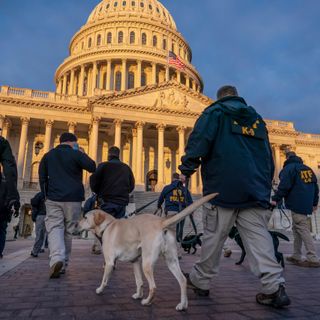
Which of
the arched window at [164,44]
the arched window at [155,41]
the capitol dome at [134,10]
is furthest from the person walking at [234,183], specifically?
the capitol dome at [134,10]

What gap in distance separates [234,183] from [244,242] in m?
0.74

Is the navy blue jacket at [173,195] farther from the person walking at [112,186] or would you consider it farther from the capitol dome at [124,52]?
the capitol dome at [124,52]

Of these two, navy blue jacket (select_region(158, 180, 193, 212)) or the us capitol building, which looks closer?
navy blue jacket (select_region(158, 180, 193, 212))

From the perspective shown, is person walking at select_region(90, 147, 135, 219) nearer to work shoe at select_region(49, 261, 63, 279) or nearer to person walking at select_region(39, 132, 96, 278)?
person walking at select_region(39, 132, 96, 278)

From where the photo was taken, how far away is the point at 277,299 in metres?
3.43

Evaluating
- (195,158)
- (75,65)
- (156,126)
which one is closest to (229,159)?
(195,158)

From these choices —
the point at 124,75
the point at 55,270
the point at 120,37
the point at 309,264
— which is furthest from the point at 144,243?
the point at 120,37

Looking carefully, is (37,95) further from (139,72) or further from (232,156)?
(232,156)

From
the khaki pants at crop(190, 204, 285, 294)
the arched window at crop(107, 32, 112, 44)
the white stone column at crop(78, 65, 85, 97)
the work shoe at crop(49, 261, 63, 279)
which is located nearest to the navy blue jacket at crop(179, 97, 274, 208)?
the khaki pants at crop(190, 204, 285, 294)

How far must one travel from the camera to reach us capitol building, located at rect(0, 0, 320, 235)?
119 feet

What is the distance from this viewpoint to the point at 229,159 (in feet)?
12.8

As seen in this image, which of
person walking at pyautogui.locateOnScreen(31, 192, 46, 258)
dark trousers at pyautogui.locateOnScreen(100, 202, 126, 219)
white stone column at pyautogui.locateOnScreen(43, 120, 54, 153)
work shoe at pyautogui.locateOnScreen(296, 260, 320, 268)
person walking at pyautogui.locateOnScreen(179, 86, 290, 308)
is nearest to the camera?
person walking at pyautogui.locateOnScreen(179, 86, 290, 308)

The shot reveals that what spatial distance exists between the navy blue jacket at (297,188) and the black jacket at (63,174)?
4.57 metres

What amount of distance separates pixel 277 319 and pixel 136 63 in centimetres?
5610
